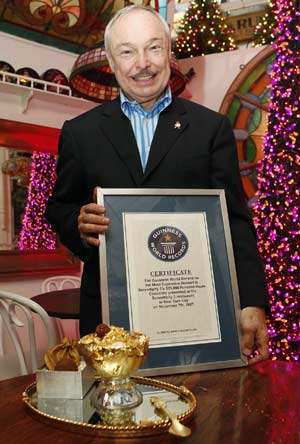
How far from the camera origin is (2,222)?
484cm

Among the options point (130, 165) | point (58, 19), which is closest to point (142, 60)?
point (130, 165)

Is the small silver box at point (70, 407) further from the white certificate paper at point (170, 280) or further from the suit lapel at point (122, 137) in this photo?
the suit lapel at point (122, 137)

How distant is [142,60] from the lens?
1.45 metres

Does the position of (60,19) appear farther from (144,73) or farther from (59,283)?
(144,73)

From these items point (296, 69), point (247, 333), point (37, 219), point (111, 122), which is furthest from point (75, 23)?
point (247, 333)

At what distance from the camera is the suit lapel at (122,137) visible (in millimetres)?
1474

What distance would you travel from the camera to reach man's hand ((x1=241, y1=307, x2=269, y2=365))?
1.29 m

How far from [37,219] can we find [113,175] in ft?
12.6

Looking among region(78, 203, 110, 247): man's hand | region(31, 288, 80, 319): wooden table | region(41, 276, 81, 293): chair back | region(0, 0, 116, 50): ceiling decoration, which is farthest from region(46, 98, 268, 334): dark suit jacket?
region(0, 0, 116, 50): ceiling decoration

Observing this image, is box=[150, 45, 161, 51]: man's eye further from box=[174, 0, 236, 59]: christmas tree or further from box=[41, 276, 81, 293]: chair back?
box=[174, 0, 236, 59]: christmas tree

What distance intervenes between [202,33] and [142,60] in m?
4.62

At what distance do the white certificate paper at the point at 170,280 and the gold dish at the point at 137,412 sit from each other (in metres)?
0.16

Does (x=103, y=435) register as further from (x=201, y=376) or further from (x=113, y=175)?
(x=113, y=175)

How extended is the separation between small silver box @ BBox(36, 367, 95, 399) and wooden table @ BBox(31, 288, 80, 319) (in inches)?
84.9
